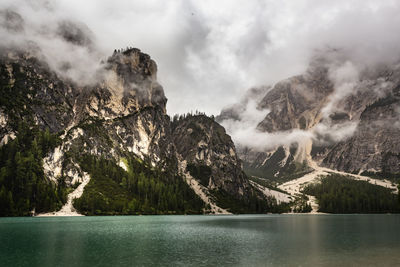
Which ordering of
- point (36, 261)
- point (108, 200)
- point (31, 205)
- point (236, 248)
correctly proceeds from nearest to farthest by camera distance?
point (36, 261) → point (236, 248) → point (31, 205) → point (108, 200)

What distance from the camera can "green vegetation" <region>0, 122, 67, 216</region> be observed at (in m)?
146

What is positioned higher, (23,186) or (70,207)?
(23,186)

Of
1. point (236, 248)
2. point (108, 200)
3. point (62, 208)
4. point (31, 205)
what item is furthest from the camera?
point (108, 200)

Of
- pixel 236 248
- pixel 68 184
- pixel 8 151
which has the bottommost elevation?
pixel 236 248

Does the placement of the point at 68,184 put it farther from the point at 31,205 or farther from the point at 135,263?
the point at 135,263

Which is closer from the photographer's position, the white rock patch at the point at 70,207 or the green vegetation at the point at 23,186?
the green vegetation at the point at 23,186

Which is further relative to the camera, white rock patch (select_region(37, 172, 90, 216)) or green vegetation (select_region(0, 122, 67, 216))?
white rock patch (select_region(37, 172, 90, 216))

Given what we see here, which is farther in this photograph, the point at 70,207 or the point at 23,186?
the point at 70,207

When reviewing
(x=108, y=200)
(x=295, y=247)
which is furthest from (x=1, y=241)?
(x=108, y=200)

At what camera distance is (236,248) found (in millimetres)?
49688

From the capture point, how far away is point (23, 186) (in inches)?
6275

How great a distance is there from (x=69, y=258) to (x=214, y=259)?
694 inches

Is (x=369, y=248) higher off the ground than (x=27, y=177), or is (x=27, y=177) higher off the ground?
(x=27, y=177)

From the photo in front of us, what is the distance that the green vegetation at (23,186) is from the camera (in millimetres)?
145675
